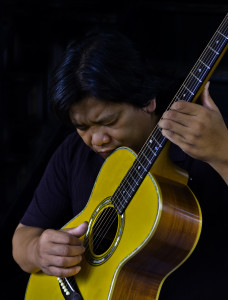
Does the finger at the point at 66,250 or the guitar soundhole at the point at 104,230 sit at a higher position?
the guitar soundhole at the point at 104,230

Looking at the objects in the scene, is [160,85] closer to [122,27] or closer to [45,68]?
[122,27]

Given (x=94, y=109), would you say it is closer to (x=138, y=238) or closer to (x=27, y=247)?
(x=138, y=238)

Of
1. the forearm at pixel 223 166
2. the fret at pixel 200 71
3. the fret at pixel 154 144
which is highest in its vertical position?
the fret at pixel 200 71

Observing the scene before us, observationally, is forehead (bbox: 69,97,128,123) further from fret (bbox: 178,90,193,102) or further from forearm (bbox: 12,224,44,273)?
forearm (bbox: 12,224,44,273)

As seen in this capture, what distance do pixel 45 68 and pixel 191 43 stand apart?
37.4 inches

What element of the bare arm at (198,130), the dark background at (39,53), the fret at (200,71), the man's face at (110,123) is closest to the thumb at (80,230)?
the man's face at (110,123)

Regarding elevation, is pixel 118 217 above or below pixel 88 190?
above

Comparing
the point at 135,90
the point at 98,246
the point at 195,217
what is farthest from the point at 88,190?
the point at 195,217

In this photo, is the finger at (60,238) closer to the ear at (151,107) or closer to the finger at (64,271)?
→ the finger at (64,271)

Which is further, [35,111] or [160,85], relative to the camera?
[35,111]

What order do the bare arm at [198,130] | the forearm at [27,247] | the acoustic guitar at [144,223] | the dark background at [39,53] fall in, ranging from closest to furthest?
the bare arm at [198,130] → the acoustic guitar at [144,223] → the forearm at [27,247] → the dark background at [39,53]

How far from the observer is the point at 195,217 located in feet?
3.90

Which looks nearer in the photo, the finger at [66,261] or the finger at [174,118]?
the finger at [174,118]

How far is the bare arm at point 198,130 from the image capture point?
103 centimetres
